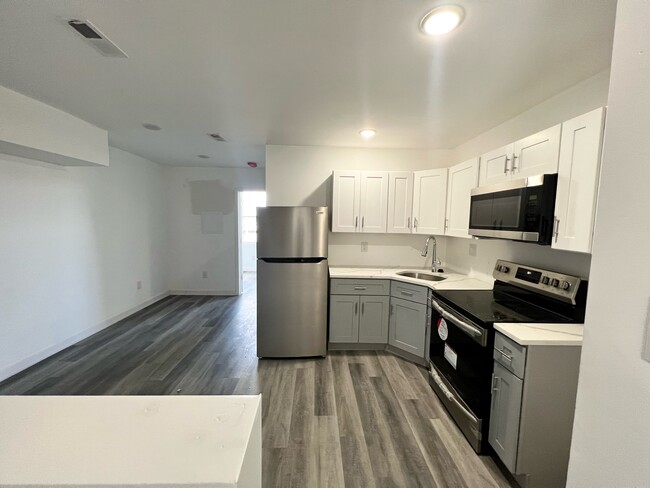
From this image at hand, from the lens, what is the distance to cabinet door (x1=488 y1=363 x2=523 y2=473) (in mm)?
1543

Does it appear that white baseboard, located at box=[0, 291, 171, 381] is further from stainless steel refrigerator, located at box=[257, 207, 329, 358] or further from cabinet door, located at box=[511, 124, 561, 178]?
cabinet door, located at box=[511, 124, 561, 178]

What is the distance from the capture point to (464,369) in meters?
1.96

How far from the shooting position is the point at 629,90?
706 mm

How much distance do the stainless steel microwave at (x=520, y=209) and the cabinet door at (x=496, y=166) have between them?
116 mm

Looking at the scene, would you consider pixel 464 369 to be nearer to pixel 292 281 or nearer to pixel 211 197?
pixel 292 281

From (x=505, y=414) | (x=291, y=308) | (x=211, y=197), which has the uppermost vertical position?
(x=211, y=197)

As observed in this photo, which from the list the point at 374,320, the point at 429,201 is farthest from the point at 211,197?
the point at 429,201

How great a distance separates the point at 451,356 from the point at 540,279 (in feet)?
2.80

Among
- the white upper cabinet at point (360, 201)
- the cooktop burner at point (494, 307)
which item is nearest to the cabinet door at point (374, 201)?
the white upper cabinet at point (360, 201)

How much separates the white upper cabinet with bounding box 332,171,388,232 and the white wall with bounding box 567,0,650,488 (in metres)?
2.52

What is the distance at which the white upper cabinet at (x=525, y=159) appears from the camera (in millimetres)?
1668

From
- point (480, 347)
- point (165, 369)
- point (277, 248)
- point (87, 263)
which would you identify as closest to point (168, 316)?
point (87, 263)

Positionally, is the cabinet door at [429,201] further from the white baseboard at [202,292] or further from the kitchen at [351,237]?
the white baseboard at [202,292]

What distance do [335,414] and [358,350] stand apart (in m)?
1.11
